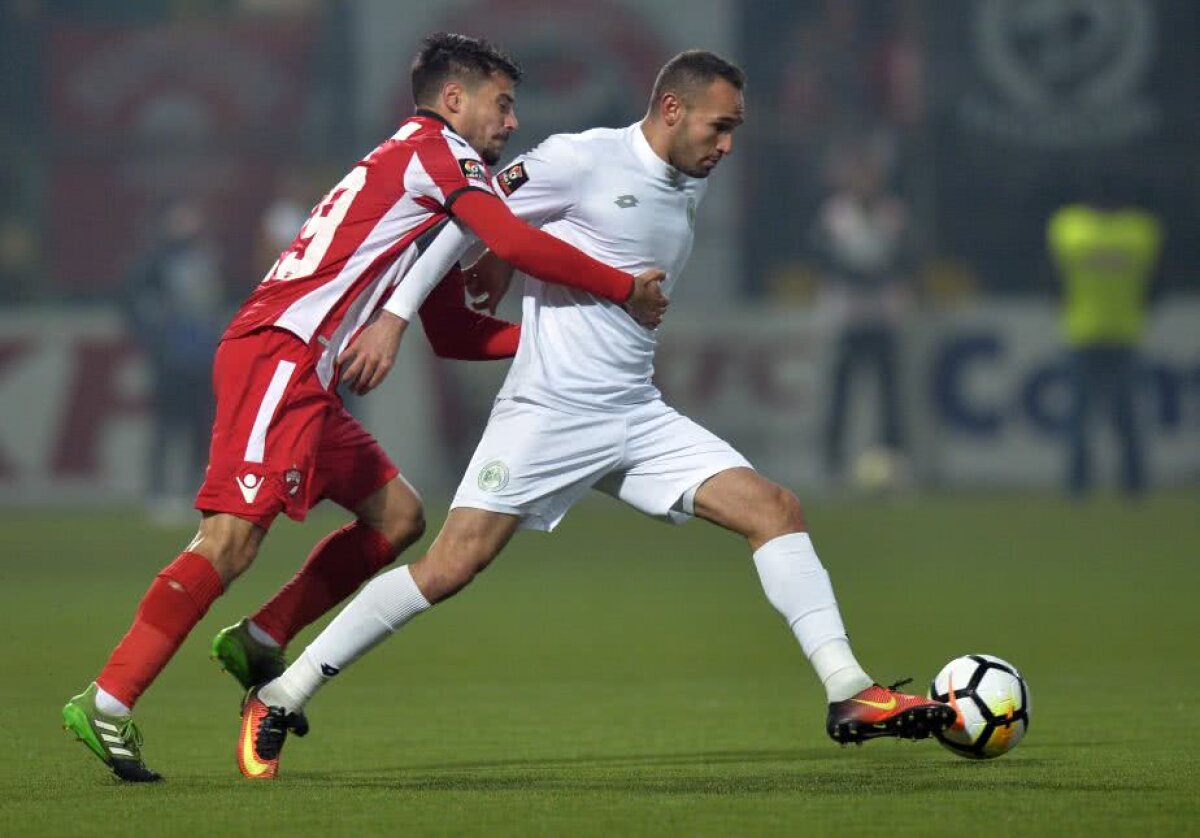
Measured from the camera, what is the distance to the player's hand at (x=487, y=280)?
7145mm

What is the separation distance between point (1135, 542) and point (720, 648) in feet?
17.8

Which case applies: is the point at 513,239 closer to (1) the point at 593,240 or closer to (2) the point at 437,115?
(1) the point at 593,240

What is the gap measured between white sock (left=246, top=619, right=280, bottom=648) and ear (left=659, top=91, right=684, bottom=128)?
1850mm

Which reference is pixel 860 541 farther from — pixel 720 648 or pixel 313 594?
pixel 313 594

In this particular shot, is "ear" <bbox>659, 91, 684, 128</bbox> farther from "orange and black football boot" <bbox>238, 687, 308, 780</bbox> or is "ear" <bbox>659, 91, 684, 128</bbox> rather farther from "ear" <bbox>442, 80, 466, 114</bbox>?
"orange and black football boot" <bbox>238, 687, 308, 780</bbox>

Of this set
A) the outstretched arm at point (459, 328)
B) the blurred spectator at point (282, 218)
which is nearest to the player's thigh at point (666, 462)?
the outstretched arm at point (459, 328)

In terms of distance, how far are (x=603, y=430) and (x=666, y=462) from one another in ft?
0.65

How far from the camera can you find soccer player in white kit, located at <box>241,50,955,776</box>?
22.0 feet

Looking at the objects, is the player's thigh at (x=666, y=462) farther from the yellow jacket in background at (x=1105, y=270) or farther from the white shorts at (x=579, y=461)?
the yellow jacket in background at (x=1105, y=270)

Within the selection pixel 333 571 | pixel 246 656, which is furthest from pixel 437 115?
pixel 246 656

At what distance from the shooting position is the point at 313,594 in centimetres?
714

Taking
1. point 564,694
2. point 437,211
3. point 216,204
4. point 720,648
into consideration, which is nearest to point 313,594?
point 437,211

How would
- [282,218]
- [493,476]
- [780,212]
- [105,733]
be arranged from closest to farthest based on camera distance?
[105,733]
[493,476]
[282,218]
[780,212]

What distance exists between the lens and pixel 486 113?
6918 millimetres
